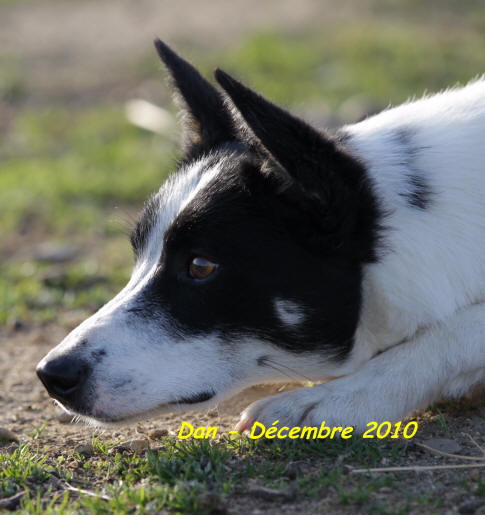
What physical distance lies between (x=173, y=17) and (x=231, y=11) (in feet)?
3.31

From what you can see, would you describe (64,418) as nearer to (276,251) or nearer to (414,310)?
(276,251)

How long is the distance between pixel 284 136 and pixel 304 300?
0.57 metres

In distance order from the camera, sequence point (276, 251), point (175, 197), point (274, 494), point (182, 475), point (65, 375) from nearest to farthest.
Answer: point (274, 494), point (182, 475), point (65, 375), point (276, 251), point (175, 197)

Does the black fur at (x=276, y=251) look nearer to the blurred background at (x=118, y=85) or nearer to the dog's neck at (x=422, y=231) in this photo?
the dog's neck at (x=422, y=231)

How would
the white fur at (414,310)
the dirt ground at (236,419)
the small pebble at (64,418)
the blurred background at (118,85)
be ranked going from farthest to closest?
the blurred background at (118,85), the small pebble at (64,418), the white fur at (414,310), the dirt ground at (236,419)

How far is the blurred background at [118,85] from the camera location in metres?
5.51

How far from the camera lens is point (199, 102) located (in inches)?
135

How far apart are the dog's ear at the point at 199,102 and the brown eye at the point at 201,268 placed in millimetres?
661

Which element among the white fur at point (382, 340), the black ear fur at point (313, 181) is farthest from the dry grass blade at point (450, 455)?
the black ear fur at point (313, 181)

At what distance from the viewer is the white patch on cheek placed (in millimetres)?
2850

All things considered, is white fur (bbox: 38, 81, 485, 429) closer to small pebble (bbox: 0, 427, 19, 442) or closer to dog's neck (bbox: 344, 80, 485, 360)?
dog's neck (bbox: 344, 80, 485, 360)

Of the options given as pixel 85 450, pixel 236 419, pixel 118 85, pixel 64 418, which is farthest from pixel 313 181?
pixel 118 85

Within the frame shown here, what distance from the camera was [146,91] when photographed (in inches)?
383

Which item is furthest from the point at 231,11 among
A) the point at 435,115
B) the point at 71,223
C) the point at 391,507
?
the point at 391,507
